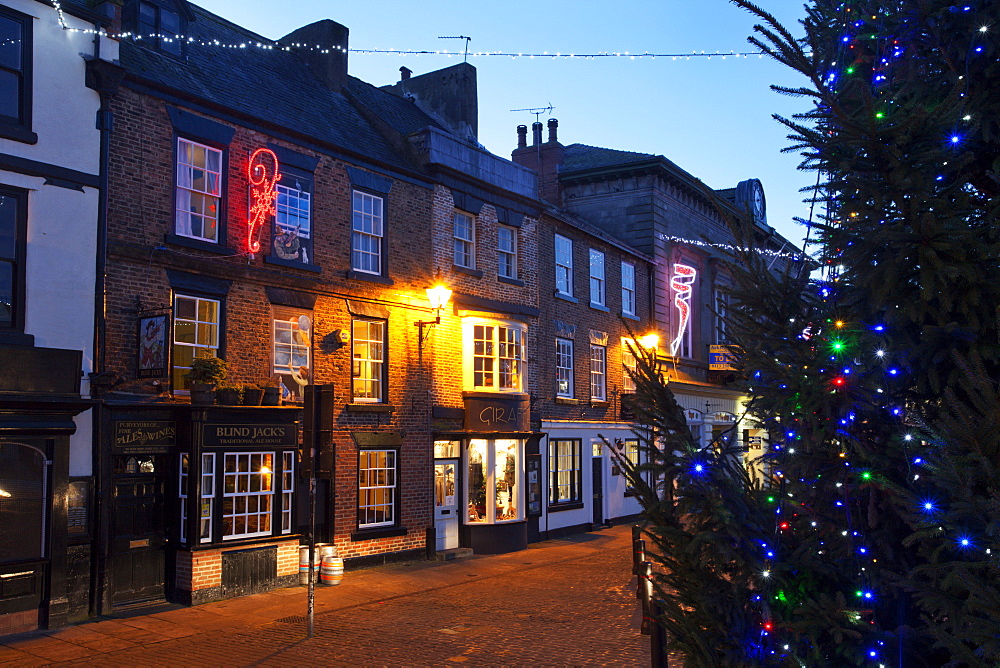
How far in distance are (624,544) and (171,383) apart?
1283 cm

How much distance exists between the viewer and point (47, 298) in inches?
474

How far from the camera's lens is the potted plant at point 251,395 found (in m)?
14.1

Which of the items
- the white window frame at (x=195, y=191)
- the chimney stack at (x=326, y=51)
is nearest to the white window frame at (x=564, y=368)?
the chimney stack at (x=326, y=51)

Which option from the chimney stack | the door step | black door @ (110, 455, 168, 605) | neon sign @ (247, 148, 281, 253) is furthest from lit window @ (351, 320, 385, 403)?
the chimney stack

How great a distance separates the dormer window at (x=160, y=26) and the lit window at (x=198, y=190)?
2453mm

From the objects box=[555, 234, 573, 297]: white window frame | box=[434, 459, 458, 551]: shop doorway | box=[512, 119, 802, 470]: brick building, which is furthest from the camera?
box=[512, 119, 802, 470]: brick building

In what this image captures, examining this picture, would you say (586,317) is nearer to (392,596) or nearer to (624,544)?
(624,544)

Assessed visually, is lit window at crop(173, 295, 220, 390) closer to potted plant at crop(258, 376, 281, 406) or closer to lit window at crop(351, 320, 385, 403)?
potted plant at crop(258, 376, 281, 406)

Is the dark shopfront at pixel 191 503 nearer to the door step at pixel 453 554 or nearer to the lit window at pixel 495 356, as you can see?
the door step at pixel 453 554

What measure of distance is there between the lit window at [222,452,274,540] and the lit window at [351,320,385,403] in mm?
2834

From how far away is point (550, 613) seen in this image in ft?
42.3

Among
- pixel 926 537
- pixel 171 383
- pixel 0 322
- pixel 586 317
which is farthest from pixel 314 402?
pixel 586 317

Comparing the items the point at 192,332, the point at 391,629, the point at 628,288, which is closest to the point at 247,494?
the point at 192,332

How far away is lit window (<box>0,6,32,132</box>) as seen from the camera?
11.9m
